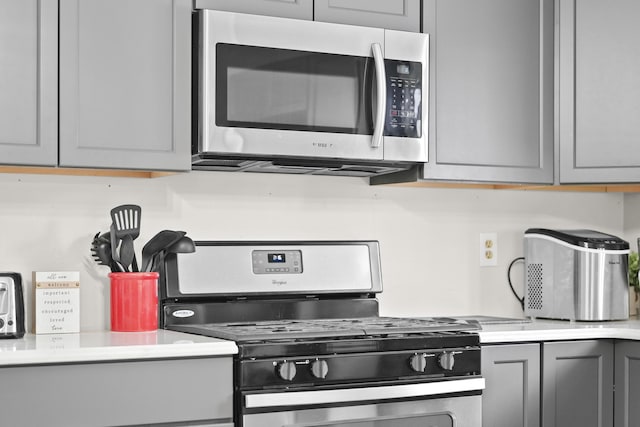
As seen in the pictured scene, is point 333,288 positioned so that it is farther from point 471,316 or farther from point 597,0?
point 597,0

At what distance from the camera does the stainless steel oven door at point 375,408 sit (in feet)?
7.40

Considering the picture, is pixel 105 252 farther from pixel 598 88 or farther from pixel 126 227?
pixel 598 88

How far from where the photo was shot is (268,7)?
2.64 m

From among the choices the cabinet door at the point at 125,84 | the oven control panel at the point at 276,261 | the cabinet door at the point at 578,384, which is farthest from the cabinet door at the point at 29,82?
the cabinet door at the point at 578,384

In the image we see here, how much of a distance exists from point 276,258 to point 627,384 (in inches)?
44.4

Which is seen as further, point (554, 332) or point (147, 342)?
point (554, 332)

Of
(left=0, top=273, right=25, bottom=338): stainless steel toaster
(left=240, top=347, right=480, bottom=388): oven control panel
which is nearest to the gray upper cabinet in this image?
(left=240, top=347, right=480, bottom=388): oven control panel

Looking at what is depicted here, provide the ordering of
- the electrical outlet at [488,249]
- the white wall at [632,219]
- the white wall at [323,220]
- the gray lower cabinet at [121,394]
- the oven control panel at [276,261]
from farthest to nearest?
the white wall at [632,219] → the electrical outlet at [488,249] → the oven control panel at [276,261] → the white wall at [323,220] → the gray lower cabinet at [121,394]

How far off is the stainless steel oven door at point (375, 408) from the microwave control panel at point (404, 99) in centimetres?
77

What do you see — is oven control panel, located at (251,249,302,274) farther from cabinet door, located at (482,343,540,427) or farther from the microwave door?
cabinet door, located at (482,343,540,427)

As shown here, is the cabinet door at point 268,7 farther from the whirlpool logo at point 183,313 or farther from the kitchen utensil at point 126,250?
the whirlpool logo at point 183,313

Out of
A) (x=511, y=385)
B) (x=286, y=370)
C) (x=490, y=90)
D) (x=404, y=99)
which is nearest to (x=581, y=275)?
(x=511, y=385)

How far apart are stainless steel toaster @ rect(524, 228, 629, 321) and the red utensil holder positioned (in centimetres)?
136

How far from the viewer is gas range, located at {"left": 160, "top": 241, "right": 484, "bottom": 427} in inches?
89.7
